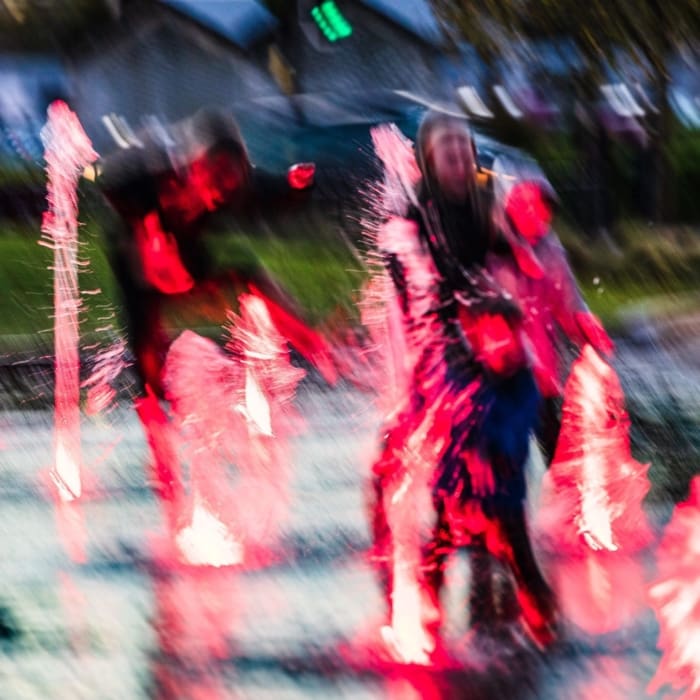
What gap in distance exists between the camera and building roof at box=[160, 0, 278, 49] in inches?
331

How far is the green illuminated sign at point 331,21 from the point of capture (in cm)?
832

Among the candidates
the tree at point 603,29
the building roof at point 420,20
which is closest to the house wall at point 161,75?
the building roof at point 420,20

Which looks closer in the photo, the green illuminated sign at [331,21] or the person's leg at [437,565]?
the person's leg at [437,565]

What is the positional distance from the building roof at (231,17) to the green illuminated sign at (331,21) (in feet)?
1.02

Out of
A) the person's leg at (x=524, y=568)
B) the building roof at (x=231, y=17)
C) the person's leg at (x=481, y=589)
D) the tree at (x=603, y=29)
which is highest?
the building roof at (x=231, y=17)

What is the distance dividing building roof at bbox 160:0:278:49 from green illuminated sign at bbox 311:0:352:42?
12.2 inches

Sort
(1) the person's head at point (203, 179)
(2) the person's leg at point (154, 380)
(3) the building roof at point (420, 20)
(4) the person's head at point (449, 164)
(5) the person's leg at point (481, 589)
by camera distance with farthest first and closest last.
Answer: (3) the building roof at point (420, 20), (1) the person's head at point (203, 179), (2) the person's leg at point (154, 380), (5) the person's leg at point (481, 589), (4) the person's head at point (449, 164)

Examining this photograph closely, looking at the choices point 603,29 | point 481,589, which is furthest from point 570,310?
point 603,29

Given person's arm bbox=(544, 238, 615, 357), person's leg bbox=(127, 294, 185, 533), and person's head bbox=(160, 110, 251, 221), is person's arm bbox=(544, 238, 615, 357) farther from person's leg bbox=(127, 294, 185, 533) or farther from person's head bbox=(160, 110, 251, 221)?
person's head bbox=(160, 110, 251, 221)

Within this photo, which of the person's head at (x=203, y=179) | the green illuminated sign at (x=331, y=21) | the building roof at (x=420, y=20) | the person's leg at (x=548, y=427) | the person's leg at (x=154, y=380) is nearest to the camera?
the person's leg at (x=548, y=427)

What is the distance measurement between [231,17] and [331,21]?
65 cm

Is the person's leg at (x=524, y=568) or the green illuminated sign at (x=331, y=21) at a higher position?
the green illuminated sign at (x=331, y=21)

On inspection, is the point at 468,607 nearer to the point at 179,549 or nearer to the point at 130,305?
the point at 179,549

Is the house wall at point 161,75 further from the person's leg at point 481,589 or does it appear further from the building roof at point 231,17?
the person's leg at point 481,589
